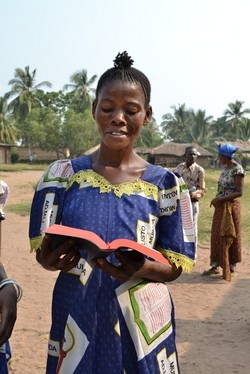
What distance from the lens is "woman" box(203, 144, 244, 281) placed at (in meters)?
5.69

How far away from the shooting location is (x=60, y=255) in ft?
4.80

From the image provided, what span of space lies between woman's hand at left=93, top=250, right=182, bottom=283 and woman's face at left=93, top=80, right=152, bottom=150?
0.45m

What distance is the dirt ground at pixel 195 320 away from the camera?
3.49 meters

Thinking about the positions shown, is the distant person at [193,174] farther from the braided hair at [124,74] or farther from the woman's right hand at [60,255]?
the woman's right hand at [60,255]

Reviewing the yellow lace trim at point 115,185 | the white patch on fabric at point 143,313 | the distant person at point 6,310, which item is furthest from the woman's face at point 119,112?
the distant person at point 6,310

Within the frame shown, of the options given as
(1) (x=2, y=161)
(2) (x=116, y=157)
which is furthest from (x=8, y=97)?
(2) (x=116, y=157)

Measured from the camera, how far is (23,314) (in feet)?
14.8

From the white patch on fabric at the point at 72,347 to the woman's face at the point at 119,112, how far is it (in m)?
0.70

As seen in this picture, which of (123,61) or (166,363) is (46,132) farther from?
(166,363)

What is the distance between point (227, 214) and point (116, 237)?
4.47 m

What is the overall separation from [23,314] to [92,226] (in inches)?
130

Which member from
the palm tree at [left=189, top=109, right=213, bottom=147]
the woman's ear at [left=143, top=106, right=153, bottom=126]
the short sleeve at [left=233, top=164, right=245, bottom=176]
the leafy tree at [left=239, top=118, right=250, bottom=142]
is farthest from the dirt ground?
the leafy tree at [left=239, top=118, right=250, bottom=142]

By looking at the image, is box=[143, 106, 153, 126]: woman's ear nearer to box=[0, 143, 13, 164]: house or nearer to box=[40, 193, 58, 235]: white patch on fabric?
box=[40, 193, 58, 235]: white patch on fabric

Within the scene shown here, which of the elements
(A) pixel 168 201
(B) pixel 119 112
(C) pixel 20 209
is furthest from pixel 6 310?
(C) pixel 20 209
